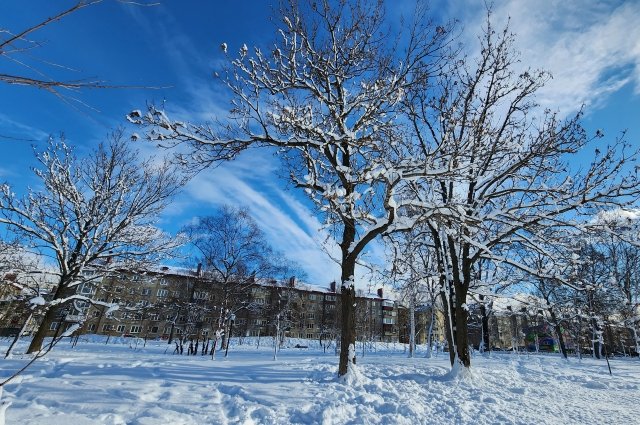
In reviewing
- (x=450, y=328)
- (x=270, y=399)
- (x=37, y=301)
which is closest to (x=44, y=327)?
(x=270, y=399)

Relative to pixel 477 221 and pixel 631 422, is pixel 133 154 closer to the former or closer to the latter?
pixel 477 221

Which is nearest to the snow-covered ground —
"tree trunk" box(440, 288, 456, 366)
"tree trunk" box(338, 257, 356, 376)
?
"tree trunk" box(338, 257, 356, 376)

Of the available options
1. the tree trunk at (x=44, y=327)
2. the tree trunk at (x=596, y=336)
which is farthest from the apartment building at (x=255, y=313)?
the tree trunk at (x=596, y=336)

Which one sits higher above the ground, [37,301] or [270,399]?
[37,301]

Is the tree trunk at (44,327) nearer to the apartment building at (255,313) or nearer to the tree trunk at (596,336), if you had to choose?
the apartment building at (255,313)

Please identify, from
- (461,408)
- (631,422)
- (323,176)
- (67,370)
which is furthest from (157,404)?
(631,422)

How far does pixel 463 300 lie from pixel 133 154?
14303 millimetres

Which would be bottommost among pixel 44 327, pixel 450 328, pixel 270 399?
pixel 270 399

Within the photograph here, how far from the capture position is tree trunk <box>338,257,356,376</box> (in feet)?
26.5

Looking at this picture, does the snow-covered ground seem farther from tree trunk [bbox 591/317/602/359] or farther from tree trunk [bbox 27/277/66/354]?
tree trunk [bbox 591/317/602/359]

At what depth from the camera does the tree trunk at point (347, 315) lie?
8.07 m

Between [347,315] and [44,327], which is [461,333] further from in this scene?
[44,327]

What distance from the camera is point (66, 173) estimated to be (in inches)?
503

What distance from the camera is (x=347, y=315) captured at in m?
8.53
